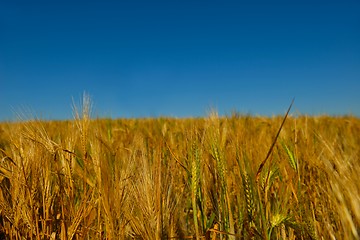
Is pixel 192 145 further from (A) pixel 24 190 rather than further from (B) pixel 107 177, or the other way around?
(A) pixel 24 190

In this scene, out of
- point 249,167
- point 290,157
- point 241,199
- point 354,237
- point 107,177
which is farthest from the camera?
point 290,157

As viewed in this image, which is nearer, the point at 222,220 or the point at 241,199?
the point at 222,220

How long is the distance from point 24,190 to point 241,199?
82 cm

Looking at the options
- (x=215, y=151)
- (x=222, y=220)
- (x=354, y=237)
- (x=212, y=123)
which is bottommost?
(x=222, y=220)

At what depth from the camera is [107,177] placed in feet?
2.95

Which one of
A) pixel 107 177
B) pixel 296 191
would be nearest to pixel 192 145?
pixel 107 177

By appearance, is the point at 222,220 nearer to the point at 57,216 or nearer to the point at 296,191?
the point at 296,191

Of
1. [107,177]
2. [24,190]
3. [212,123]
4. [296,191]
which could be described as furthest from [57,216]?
[296,191]

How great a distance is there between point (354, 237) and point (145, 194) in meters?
0.56

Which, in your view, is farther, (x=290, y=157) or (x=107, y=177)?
(x=290, y=157)

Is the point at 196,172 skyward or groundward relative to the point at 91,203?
skyward

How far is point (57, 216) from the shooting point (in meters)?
1.22

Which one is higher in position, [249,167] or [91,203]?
[249,167]

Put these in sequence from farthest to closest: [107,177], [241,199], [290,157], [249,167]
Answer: [290,157]
[241,199]
[249,167]
[107,177]
